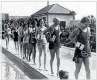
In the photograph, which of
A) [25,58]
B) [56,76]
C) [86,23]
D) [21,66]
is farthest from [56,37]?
[25,58]

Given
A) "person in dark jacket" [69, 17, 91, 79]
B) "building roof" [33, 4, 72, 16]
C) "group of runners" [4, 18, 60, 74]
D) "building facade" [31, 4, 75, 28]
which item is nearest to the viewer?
"person in dark jacket" [69, 17, 91, 79]

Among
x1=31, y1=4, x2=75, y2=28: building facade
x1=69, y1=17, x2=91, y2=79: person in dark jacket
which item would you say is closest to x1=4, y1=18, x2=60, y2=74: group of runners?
x1=69, y1=17, x2=91, y2=79: person in dark jacket

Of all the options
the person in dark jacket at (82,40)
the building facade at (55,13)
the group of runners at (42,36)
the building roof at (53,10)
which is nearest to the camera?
the person in dark jacket at (82,40)

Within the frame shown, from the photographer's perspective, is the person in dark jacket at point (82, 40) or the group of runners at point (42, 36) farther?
the group of runners at point (42, 36)

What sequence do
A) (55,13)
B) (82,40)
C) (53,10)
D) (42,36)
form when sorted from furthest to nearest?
(55,13), (53,10), (42,36), (82,40)

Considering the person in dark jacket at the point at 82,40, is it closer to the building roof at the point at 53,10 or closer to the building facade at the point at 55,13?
the building facade at the point at 55,13

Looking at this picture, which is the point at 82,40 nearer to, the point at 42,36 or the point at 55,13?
the point at 42,36

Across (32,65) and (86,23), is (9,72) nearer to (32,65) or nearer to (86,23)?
(32,65)

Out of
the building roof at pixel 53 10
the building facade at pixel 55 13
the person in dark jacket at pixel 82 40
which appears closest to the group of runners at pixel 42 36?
the person in dark jacket at pixel 82 40

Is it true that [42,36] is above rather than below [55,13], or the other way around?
below

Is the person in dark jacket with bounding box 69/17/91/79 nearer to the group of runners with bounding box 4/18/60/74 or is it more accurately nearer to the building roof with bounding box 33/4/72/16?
the group of runners with bounding box 4/18/60/74

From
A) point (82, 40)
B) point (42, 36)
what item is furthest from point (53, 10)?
point (82, 40)

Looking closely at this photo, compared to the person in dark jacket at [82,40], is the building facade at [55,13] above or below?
above

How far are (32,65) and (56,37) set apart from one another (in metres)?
2.92
